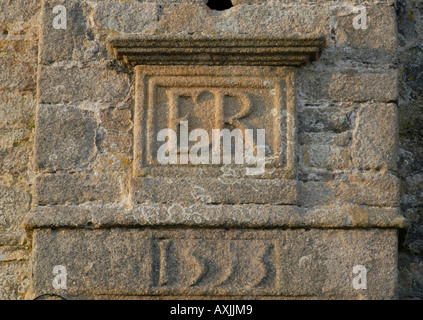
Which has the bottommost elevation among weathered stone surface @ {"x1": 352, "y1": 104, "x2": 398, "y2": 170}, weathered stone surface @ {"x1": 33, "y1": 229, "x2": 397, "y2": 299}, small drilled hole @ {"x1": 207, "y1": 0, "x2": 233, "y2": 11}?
weathered stone surface @ {"x1": 33, "y1": 229, "x2": 397, "y2": 299}

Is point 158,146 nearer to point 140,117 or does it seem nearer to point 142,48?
point 140,117

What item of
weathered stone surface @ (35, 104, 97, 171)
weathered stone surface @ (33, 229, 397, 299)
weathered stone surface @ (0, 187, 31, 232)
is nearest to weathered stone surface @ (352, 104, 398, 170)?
weathered stone surface @ (33, 229, 397, 299)

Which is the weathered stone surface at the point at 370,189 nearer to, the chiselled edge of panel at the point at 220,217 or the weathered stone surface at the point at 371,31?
the chiselled edge of panel at the point at 220,217

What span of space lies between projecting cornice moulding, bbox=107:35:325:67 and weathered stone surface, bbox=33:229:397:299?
86cm

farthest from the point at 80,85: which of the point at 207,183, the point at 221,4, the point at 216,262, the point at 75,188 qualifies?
the point at 216,262

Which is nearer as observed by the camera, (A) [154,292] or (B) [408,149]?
(A) [154,292]

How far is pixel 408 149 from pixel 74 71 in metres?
1.82

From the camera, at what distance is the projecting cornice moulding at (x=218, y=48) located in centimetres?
350

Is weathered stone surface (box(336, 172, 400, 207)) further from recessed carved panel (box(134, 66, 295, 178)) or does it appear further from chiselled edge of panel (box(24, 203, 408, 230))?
recessed carved panel (box(134, 66, 295, 178))

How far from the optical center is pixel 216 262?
338 centimetres

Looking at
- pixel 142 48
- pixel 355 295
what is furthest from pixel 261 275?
pixel 142 48

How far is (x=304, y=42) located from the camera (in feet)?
11.5

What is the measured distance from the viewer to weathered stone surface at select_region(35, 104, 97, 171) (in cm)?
350

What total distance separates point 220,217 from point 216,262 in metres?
0.21
